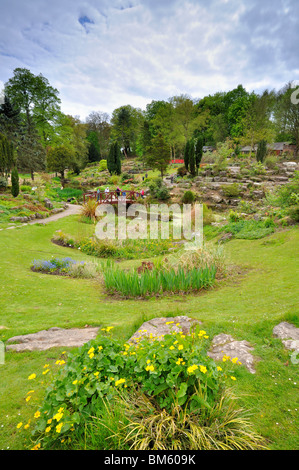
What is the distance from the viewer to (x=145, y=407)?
1.73m

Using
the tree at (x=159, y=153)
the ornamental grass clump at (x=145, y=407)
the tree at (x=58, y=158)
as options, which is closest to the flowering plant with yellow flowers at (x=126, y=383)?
the ornamental grass clump at (x=145, y=407)

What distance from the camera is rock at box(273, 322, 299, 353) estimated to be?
2.54 metres

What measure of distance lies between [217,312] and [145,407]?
2.43m

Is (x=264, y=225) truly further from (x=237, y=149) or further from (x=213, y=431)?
(x=237, y=149)

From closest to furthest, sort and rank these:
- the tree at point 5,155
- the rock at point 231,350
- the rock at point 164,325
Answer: the rock at point 231,350
the rock at point 164,325
the tree at point 5,155

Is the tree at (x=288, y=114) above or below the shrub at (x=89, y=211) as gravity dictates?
above

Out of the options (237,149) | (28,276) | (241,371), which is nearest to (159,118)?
(237,149)

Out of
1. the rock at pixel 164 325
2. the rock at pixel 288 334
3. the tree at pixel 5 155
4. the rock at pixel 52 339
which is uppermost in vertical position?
the tree at pixel 5 155

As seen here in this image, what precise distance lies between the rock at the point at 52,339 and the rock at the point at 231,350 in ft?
5.14

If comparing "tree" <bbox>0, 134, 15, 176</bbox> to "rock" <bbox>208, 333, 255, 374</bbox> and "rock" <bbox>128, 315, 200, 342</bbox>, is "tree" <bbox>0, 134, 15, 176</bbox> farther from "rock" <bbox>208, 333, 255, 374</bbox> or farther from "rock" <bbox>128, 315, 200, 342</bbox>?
"rock" <bbox>208, 333, 255, 374</bbox>

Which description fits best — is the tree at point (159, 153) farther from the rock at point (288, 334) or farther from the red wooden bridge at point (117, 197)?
the rock at point (288, 334)

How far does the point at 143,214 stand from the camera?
16281mm

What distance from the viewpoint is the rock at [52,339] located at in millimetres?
3058
